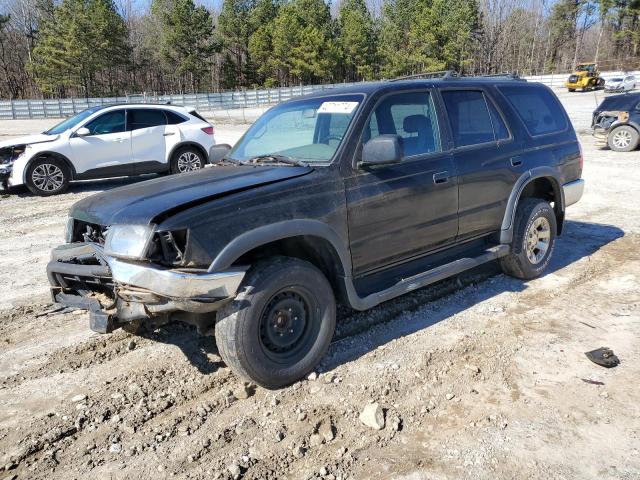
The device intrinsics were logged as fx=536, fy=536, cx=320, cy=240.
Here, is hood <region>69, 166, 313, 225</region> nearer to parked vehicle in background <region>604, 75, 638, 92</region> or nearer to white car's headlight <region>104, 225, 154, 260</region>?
white car's headlight <region>104, 225, 154, 260</region>

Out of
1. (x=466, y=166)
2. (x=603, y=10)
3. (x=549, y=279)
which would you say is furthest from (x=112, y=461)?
(x=603, y=10)

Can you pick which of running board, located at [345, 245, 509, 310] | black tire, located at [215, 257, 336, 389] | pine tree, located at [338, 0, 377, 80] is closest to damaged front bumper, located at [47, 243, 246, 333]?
black tire, located at [215, 257, 336, 389]

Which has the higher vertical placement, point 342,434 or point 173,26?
point 173,26

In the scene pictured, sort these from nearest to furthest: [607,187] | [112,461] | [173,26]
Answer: [112,461] → [607,187] → [173,26]

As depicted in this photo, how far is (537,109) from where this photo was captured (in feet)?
18.4

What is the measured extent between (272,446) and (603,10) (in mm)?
75773

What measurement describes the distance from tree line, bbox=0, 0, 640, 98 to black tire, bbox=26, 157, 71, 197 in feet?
177

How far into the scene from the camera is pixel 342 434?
3170 millimetres

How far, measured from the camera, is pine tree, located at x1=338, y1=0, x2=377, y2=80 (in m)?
68.6

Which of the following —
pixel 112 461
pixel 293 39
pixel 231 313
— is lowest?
pixel 112 461

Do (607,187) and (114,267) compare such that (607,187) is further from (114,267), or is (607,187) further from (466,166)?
(114,267)

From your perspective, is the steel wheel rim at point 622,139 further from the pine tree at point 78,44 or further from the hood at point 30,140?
the pine tree at point 78,44

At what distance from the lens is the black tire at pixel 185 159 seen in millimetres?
11531

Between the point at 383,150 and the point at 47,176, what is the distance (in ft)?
29.2
